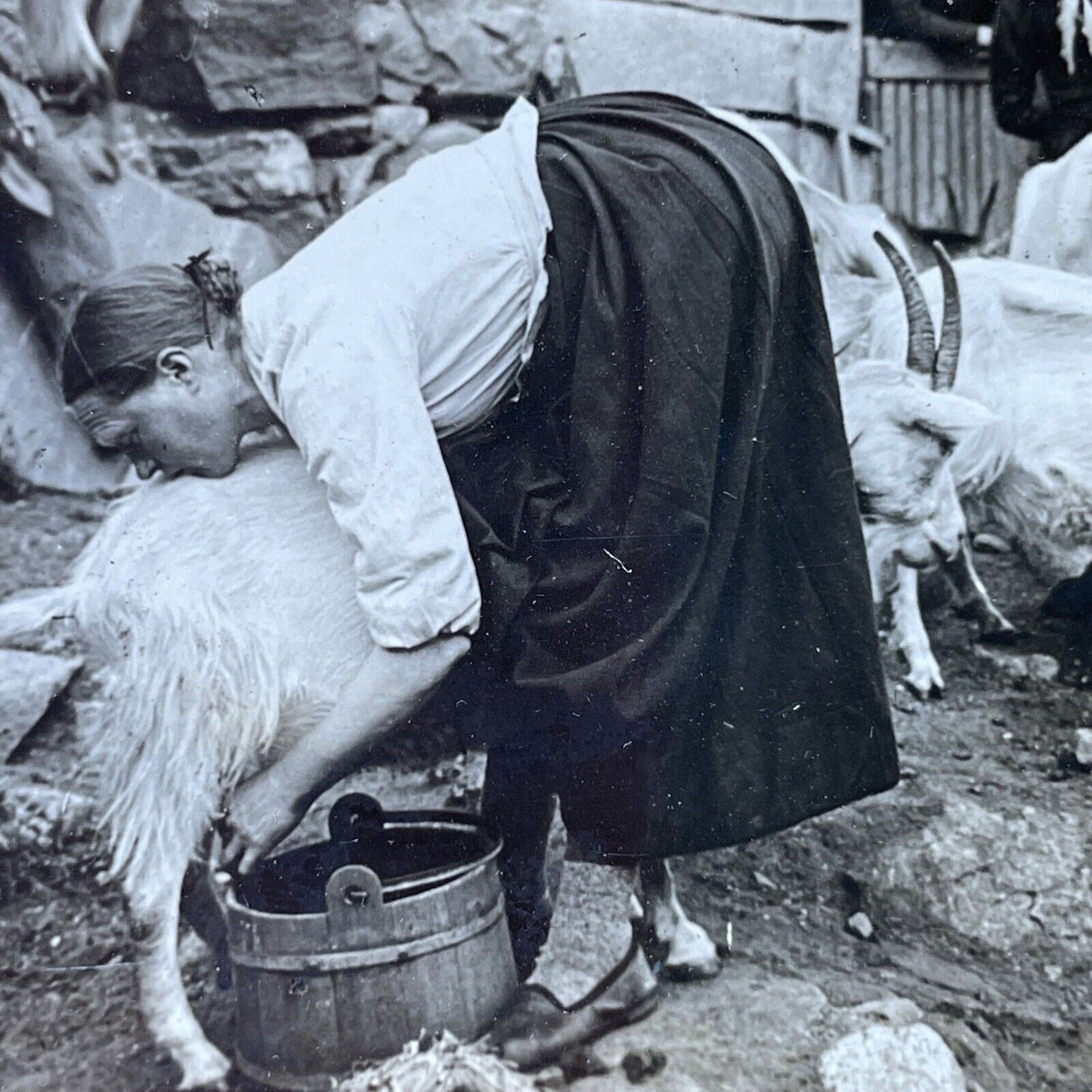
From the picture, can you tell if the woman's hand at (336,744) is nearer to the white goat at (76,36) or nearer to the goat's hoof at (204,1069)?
the goat's hoof at (204,1069)

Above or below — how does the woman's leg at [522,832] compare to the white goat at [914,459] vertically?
below

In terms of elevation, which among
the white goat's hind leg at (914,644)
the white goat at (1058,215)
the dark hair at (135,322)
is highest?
the dark hair at (135,322)

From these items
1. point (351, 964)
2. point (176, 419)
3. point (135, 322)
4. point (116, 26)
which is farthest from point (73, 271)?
point (351, 964)

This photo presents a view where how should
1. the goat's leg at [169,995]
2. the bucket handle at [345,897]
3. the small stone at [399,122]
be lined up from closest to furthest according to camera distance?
1. the bucket handle at [345,897]
2. the goat's leg at [169,995]
3. the small stone at [399,122]

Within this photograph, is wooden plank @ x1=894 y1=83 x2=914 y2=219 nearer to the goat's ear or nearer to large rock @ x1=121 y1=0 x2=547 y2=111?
the goat's ear

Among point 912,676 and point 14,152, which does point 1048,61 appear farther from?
point 14,152

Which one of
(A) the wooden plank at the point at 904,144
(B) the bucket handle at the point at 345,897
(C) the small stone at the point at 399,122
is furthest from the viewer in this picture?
(A) the wooden plank at the point at 904,144

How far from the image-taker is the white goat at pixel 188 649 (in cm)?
180

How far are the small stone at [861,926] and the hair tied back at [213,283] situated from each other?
1.52m

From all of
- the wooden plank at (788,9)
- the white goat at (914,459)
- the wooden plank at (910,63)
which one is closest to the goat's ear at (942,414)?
the white goat at (914,459)

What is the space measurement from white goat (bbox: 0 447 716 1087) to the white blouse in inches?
5.0

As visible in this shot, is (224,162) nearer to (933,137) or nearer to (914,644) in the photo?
(933,137)

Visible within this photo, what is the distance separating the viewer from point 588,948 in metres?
1.88

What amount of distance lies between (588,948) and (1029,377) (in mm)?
1334
